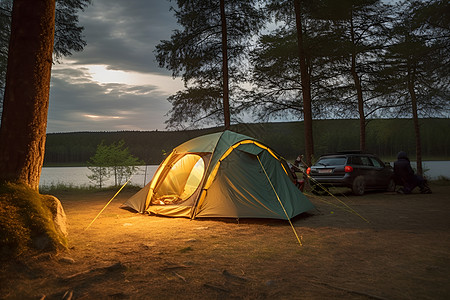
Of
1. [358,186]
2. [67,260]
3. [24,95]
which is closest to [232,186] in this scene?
[67,260]

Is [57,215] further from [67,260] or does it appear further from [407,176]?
[407,176]

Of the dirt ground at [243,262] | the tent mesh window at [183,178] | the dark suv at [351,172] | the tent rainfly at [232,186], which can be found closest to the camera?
the dirt ground at [243,262]

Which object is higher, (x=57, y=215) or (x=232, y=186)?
(x=232, y=186)

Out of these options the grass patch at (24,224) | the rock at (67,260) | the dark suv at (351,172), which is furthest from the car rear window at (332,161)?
the rock at (67,260)

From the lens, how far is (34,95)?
504cm

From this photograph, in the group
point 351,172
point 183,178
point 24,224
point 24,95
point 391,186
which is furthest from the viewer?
point 391,186

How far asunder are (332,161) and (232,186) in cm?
598

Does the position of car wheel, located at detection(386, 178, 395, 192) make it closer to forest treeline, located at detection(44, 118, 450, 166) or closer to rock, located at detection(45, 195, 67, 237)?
rock, located at detection(45, 195, 67, 237)

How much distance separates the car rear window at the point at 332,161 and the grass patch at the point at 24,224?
9.46m

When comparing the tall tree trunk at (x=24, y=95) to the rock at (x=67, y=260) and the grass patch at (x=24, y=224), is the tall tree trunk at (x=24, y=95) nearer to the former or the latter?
the grass patch at (x=24, y=224)

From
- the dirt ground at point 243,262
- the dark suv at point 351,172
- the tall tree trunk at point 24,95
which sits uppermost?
the tall tree trunk at point 24,95

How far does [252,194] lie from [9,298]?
16.0 feet

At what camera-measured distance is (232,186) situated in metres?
7.21

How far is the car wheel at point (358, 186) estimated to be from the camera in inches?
454
